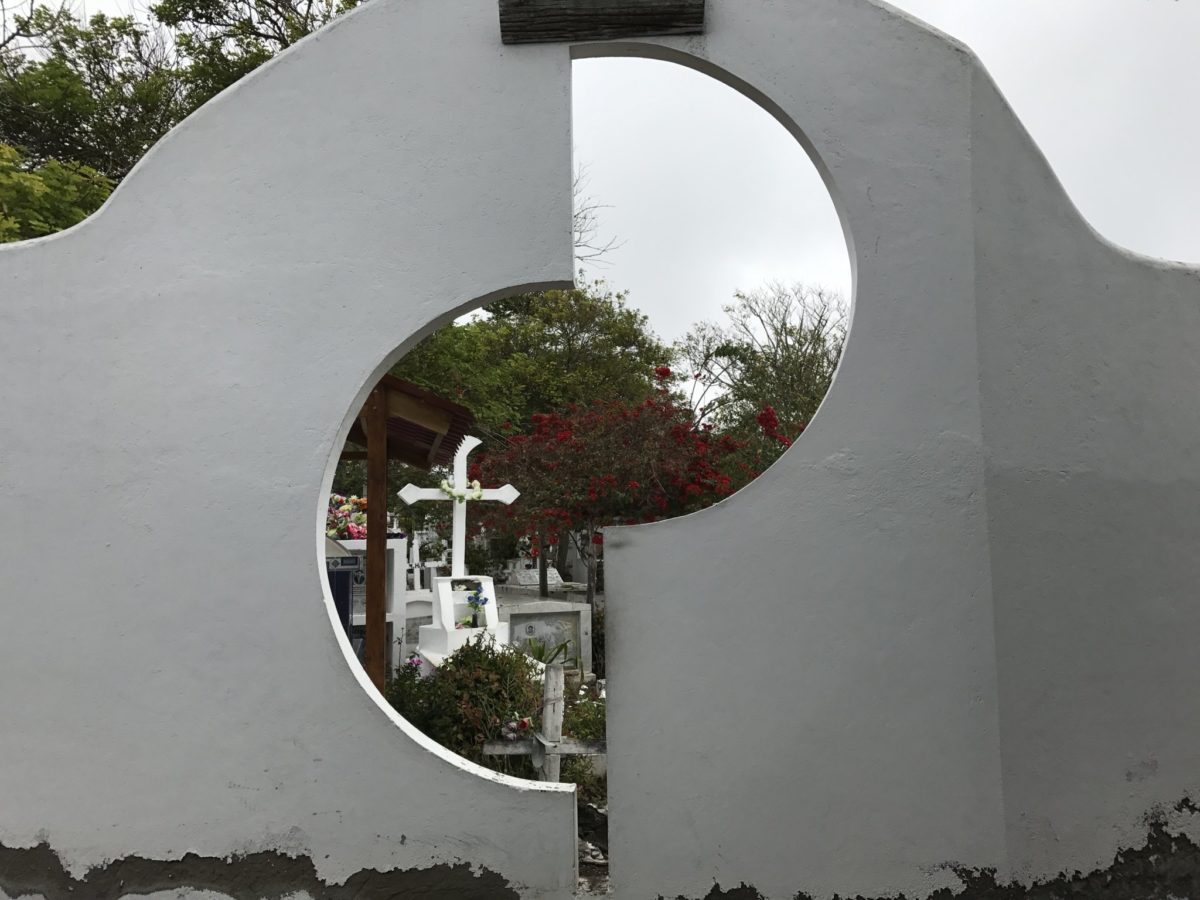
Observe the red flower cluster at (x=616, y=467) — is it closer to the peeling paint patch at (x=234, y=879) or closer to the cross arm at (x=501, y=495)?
the cross arm at (x=501, y=495)

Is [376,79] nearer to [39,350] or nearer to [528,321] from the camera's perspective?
[39,350]

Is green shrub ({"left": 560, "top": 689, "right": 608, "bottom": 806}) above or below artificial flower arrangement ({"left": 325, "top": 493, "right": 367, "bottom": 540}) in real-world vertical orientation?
below

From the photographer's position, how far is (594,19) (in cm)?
353

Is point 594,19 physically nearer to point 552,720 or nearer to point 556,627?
point 552,720

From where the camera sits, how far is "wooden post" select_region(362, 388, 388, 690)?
19.1 ft

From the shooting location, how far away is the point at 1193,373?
369 cm

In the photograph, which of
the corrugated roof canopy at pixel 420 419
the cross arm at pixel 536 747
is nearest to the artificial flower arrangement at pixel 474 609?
the corrugated roof canopy at pixel 420 419

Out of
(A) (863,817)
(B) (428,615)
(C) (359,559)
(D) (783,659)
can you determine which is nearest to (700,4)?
(D) (783,659)

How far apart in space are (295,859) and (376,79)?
9.73 feet

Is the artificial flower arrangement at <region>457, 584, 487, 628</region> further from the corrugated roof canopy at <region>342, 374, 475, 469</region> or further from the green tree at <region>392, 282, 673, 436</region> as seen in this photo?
the green tree at <region>392, 282, 673, 436</region>

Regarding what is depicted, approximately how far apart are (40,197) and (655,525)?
8046mm

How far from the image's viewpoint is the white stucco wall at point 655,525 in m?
3.33

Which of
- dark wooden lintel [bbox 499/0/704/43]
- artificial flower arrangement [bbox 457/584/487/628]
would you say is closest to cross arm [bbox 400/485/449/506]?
artificial flower arrangement [bbox 457/584/487/628]

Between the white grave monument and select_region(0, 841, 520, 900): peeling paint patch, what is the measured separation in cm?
422
